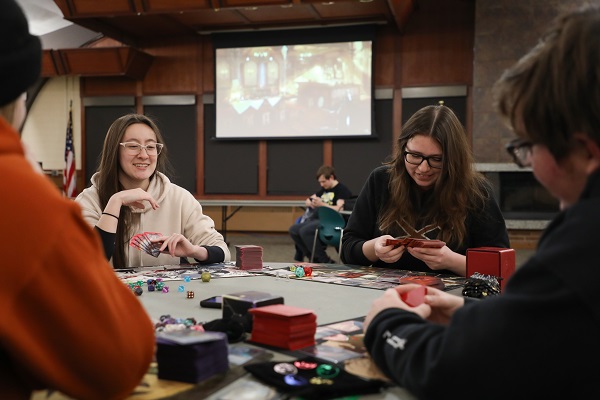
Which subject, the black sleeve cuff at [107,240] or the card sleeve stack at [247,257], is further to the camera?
the card sleeve stack at [247,257]

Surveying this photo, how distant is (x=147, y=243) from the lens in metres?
2.56

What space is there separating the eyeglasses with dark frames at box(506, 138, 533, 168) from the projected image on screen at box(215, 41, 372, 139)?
8.83m

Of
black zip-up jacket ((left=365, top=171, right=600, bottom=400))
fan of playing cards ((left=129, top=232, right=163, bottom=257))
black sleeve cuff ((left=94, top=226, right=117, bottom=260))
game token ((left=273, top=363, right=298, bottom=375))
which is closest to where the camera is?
black zip-up jacket ((left=365, top=171, right=600, bottom=400))

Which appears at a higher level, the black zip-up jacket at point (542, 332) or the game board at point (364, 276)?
the black zip-up jacket at point (542, 332)

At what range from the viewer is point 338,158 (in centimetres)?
1012

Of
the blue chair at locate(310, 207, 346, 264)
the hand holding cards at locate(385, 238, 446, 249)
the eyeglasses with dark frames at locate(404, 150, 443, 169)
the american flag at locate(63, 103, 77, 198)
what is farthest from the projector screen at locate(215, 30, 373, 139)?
the hand holding cards at locate(385, 238, 446, 249)

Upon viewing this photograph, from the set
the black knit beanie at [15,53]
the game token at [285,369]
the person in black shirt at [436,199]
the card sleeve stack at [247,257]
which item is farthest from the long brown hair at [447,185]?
the black knit beanie at [15,53]

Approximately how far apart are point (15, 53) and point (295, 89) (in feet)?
30.7

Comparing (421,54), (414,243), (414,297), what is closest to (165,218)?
(414,243)

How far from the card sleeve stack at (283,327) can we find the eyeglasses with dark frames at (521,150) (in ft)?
1.88

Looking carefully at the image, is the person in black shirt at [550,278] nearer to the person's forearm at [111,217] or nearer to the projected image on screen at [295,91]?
the person's forearm at [111,217]

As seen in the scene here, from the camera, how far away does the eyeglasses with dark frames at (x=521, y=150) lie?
99 centimetres

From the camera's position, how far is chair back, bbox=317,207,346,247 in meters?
6.09

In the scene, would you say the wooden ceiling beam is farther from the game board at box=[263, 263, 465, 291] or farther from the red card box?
the red card box
